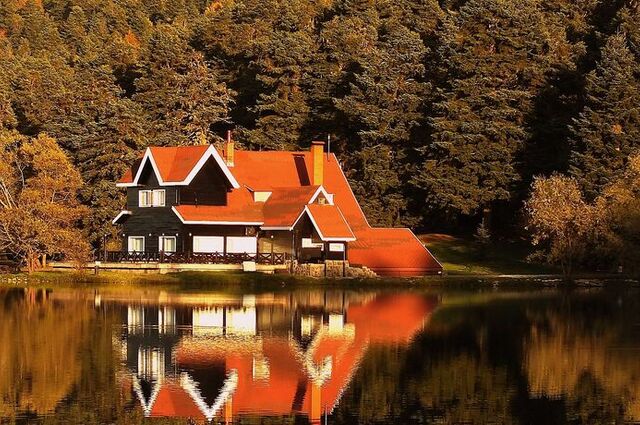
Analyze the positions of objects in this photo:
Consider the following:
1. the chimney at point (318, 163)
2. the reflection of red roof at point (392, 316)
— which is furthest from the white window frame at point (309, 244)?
the reflection of red roof at point (392, 316)

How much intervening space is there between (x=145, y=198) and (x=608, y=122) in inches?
1189

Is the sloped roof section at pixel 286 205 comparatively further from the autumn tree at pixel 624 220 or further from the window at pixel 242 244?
the autumn tree at pixel 624 220

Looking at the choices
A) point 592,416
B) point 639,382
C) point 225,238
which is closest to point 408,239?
point 225,238

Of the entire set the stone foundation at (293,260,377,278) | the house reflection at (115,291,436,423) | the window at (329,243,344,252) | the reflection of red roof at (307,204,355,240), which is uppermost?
the reflection of red roof at (307,204,355,240)

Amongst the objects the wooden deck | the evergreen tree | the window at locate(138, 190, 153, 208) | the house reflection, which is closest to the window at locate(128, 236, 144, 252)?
the window at locate(138, 190, 153, 208)

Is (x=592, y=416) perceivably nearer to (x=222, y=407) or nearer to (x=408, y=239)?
(x=222, y=407)

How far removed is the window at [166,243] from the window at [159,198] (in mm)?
2085

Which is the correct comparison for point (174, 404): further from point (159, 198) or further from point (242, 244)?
point (159, 198)

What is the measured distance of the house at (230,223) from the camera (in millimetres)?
75188

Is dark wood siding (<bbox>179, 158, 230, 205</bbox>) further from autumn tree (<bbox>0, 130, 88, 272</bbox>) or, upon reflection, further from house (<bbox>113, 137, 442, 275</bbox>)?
autumn tree (<bbox>0, 130, 88, 272</bbox>)

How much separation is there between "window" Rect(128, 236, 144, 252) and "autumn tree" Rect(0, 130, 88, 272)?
3.17m

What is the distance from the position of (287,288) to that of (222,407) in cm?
3695

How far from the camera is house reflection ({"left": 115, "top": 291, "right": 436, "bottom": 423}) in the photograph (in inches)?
1214

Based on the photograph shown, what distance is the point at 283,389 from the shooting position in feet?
107
